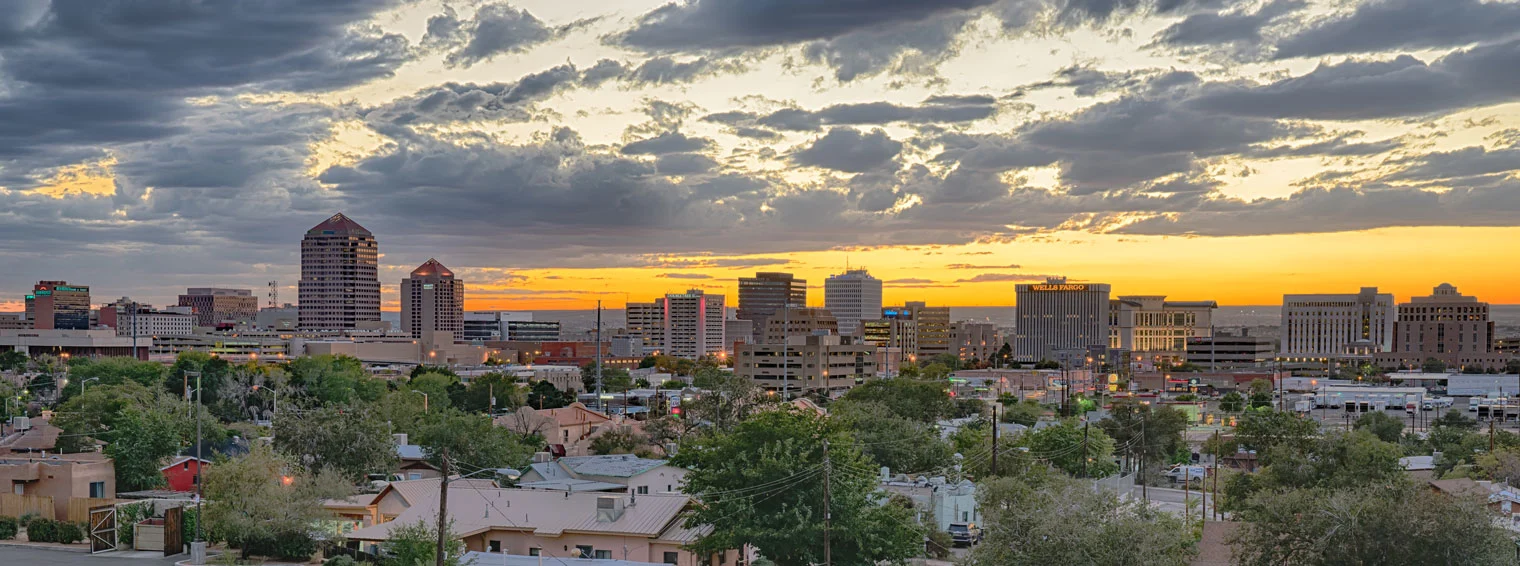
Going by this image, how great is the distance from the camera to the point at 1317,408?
559ft

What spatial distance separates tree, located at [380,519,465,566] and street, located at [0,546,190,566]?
11059 mm

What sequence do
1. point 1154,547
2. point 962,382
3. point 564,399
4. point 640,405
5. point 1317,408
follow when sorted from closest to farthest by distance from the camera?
point 1154,547 < point 564,399 < point 640,405 < point 1317,408 < point 962,382

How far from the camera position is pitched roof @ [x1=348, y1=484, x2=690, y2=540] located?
46.2 metres

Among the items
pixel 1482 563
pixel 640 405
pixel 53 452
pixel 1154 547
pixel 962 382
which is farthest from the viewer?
pixel 962 382

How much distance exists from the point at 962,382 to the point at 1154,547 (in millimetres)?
161858

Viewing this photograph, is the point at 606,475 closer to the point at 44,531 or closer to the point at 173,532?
the point at 173,532

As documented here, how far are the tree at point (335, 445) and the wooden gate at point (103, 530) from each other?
12.2 metres

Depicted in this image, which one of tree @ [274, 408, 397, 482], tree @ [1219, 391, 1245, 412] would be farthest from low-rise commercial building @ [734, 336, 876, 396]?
tree @ [274, 408, 397, 482]

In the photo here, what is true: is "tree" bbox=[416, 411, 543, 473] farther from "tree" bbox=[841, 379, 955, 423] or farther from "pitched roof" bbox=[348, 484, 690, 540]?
"tree" bbox=[841, 379, 955, 423]

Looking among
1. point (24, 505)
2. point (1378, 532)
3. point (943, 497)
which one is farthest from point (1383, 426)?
point (24, 505)

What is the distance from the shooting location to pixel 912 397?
119 m

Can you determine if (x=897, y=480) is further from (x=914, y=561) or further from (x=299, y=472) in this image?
(x=299, y=472)

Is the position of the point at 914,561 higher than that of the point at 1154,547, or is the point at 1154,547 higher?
the point at 1154,547

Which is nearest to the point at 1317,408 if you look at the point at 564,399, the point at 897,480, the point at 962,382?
the point at 962,382
